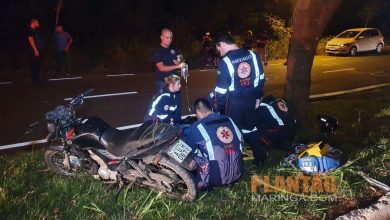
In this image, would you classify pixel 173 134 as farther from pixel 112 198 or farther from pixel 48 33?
pixel 48 33

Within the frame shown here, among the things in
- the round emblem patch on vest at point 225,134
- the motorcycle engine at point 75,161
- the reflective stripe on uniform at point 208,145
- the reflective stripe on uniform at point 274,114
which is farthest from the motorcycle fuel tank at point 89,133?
the reflective stripe on uniform at point 274,114

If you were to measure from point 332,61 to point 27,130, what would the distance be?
15.9 m

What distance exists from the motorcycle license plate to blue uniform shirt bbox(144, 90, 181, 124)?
1.27 meters

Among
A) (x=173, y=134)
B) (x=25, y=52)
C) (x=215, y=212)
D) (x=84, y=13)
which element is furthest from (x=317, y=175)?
(x=84, y=13)

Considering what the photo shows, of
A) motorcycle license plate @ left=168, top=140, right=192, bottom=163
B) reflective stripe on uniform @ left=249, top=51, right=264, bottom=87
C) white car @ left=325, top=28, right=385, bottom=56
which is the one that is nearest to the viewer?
motorcycle license plate @ left=168, top=140, right=192, bottom=163

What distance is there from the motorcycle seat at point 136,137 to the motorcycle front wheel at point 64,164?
1.54 feet

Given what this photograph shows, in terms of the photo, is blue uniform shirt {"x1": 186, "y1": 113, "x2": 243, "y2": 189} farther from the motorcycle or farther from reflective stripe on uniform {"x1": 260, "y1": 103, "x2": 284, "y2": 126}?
reflective stripe on uniform {"x1": 260, "y1": 103, "x2": 284, "y2": 126}

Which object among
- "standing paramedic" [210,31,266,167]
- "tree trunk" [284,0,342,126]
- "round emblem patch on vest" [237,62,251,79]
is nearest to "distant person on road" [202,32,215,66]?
"tree trunk" [284,0,342,126]

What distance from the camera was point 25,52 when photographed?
1606 cm

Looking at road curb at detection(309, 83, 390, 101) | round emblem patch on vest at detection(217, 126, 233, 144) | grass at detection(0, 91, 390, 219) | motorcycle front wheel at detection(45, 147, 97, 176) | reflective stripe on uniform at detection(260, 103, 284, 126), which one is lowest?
road curb at detection(309, 83, 390, 101)

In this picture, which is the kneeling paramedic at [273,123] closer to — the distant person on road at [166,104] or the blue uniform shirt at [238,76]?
the blue uniform shirt at [238,76]

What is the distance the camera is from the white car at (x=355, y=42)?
22.6 metres

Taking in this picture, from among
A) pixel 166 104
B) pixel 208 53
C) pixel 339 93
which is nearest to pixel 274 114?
pixel 166 104

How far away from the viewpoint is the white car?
22578 mm
